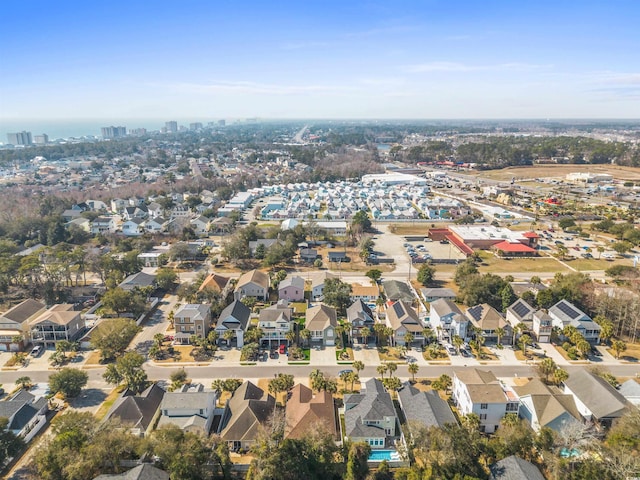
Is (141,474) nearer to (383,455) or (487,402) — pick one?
(383,455)

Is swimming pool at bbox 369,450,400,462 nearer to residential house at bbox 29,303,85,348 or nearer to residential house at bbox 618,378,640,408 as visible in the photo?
residential house at bbox 618,378,640,408

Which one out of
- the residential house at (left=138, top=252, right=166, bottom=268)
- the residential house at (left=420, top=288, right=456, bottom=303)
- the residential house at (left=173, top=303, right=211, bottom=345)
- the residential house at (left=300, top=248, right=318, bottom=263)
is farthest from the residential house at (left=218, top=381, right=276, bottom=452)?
the residential house at (left=138, top=252, right=166, bottom=268)

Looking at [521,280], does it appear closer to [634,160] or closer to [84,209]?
[84,209]

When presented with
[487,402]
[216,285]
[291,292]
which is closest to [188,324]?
[216,285]

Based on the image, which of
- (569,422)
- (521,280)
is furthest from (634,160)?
(569,422)

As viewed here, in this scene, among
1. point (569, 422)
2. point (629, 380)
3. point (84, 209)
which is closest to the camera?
point (569, 422)

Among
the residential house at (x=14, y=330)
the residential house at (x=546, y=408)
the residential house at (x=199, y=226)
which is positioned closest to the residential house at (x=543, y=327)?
the residential house at (x=546, y=408)
